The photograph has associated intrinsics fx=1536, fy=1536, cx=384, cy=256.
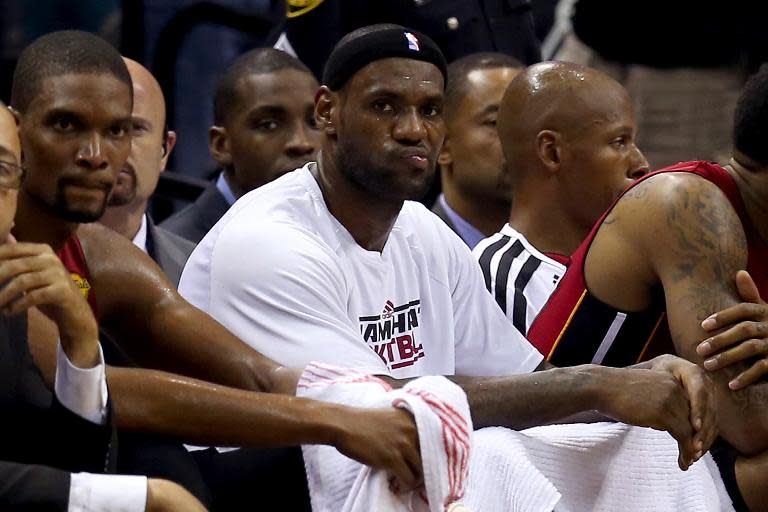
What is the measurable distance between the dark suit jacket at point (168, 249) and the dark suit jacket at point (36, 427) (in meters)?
1.66

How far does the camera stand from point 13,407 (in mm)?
2535

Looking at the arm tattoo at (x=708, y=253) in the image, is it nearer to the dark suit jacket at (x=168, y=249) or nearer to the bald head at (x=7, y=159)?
the bald head at (x=7, y=159)

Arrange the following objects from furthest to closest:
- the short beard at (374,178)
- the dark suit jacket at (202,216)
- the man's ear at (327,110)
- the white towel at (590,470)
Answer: the dark suit jacket at (202,216) → the man's ear at (327,110) → the short beard at (374,178) → the white towel at (590,470)

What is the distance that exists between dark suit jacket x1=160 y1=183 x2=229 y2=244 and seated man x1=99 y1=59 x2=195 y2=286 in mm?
295

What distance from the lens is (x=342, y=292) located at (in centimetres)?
334

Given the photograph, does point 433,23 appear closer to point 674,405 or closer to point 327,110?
point 327,110

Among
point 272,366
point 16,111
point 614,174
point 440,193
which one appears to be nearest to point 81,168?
point 16,111

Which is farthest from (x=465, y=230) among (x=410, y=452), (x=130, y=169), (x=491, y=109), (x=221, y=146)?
(x=410, y=452)

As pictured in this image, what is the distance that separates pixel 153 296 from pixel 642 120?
575 centimetres

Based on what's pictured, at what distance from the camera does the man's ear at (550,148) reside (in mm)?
4344

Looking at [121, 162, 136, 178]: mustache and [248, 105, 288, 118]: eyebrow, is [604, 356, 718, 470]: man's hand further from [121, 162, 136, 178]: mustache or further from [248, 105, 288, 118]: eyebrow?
[248, 105, 288, 118]: eyebrow

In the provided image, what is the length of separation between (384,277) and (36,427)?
116 cm

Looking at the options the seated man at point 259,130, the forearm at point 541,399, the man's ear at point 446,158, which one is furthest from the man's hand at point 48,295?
the man's ear at point 446,158

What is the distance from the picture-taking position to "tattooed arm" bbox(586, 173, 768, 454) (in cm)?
313
